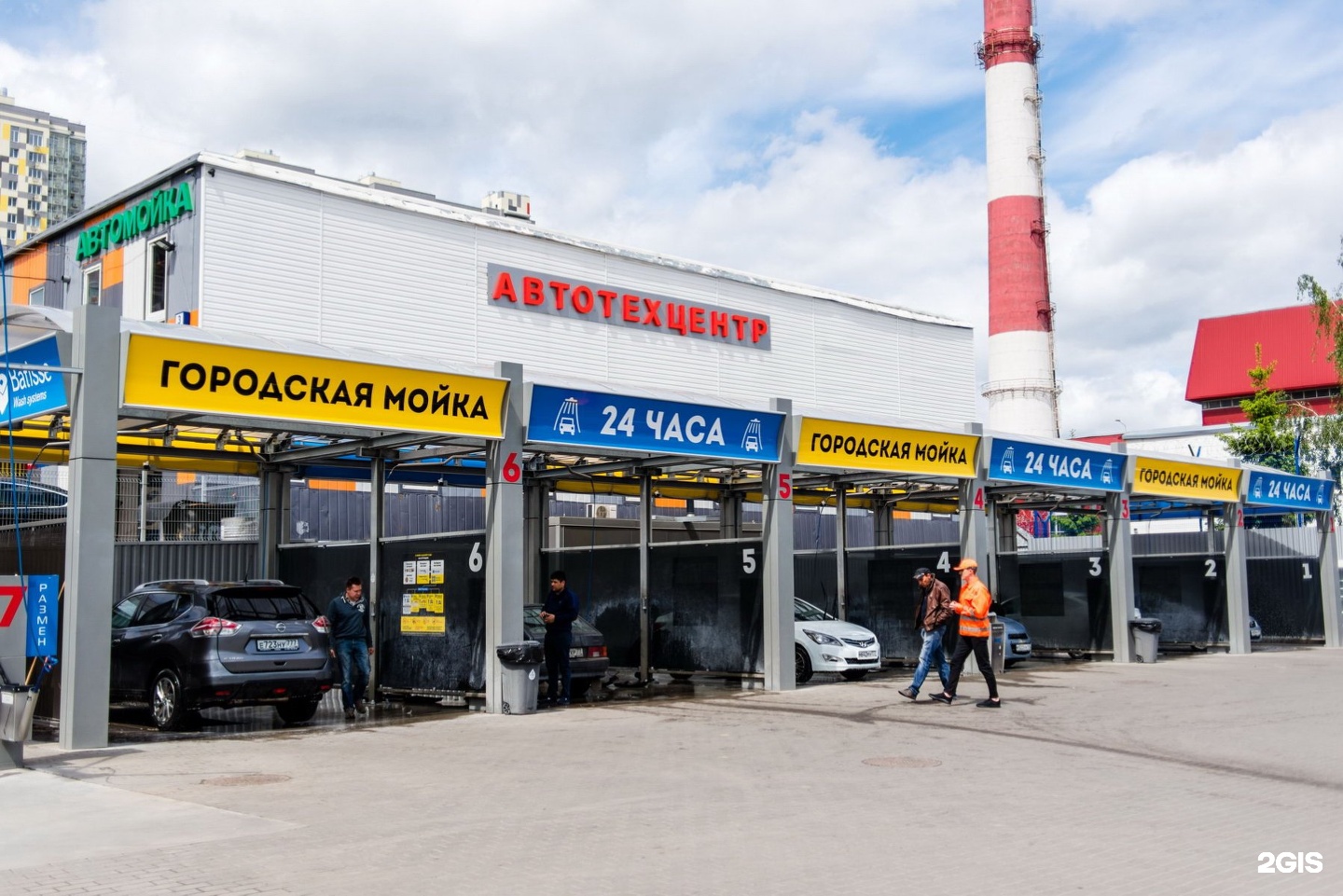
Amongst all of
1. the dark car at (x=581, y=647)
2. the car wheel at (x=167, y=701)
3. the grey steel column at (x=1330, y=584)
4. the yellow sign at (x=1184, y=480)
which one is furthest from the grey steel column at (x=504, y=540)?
the grey steel column at (x=1330, y=584)

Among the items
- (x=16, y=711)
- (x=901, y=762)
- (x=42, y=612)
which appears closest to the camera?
(x=16, y=711)

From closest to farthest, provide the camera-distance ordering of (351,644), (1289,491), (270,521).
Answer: (351,644)
(270,521)
(1289,491)

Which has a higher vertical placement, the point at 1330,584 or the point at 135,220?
the point at 135,220

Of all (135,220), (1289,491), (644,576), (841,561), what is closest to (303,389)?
(644,576)

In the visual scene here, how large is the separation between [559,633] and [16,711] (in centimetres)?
728

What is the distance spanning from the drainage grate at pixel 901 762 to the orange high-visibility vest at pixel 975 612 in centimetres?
435

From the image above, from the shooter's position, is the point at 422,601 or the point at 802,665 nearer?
the point at 422,601

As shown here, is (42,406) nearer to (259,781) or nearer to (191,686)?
(191,686)

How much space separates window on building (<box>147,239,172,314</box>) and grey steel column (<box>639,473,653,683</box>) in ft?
35.2

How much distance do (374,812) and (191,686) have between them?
16.6 feet

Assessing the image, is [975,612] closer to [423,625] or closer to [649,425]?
[649,425]

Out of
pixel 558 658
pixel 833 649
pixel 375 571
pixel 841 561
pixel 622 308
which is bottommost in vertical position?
pixel 833 649

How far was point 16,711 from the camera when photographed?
394 inches

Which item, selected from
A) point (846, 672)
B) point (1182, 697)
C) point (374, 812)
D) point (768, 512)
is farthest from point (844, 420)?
point (374, 812)
